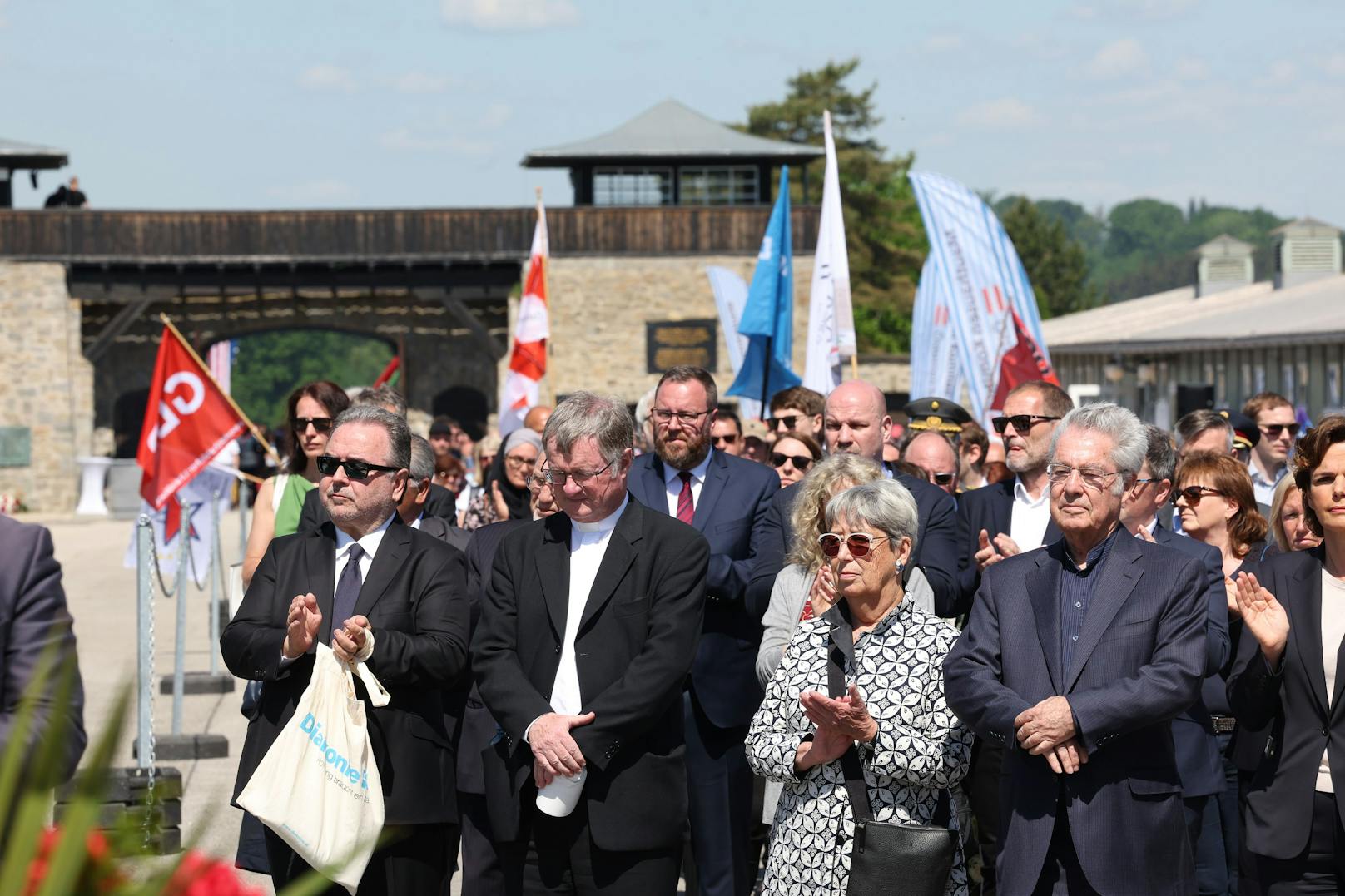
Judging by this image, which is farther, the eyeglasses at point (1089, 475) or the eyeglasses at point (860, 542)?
the eyeglasses at point (860, 542)

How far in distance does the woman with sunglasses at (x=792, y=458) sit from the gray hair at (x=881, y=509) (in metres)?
2.62

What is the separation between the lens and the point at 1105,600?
14.8 ft

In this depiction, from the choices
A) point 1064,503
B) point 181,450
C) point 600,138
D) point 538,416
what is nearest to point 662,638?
point 1064,503

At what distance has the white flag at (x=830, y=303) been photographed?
471 inches

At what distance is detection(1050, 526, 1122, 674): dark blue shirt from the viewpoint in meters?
4.54

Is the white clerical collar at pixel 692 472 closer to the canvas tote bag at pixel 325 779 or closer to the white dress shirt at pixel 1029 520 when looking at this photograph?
the white dress shirt at pixel 1029 520

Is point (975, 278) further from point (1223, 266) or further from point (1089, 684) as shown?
point (1223, 266)

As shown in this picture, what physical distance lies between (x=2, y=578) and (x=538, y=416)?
6663mm

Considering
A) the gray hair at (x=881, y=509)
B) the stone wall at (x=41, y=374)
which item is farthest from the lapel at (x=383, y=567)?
the stone wall at (x=41, y=374)

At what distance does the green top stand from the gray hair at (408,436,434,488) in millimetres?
378

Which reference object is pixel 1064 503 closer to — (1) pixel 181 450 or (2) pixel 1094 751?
(2) pixel 1094 751

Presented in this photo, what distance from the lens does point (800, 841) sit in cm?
477

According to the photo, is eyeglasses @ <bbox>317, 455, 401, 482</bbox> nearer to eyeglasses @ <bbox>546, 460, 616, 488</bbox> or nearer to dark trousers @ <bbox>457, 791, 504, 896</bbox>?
eyeglasses @ <bbox>546, 460, 616, 488</bbox>

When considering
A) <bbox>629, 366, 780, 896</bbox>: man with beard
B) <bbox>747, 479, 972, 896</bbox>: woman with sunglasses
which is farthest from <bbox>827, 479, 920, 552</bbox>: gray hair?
<bbox>629, 366, 780, 896</bbox>: man with beard
